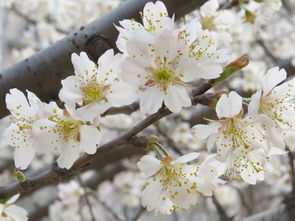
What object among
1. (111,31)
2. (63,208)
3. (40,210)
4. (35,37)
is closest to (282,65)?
(111,31)

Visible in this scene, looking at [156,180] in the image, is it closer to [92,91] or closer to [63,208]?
[92,91]

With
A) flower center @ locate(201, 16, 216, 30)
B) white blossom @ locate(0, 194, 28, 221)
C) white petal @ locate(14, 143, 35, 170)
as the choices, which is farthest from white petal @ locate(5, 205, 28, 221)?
flower center @ locate(201, 16, 216, 30)

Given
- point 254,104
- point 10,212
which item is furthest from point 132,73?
point 10,212

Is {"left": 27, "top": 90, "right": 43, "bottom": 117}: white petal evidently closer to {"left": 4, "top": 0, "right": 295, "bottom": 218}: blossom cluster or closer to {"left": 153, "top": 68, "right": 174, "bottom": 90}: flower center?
{"left": 4, "top": 0, "right": 295, "bottom": 218}: blossom cluster

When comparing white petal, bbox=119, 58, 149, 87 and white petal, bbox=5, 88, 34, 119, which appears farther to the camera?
white petal, bbox=5, 88, 34, 119

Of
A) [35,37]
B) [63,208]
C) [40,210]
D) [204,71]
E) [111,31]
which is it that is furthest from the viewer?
[35,37]
